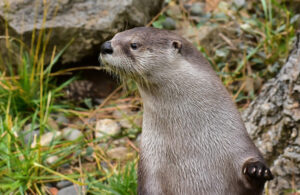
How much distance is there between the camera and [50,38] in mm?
2838

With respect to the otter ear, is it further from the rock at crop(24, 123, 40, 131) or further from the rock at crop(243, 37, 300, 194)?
the rock at crop(24, 123, 40, 131)

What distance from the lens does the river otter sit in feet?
5.30

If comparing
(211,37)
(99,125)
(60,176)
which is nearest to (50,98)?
(99,125)

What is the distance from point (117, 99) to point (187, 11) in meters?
0.86

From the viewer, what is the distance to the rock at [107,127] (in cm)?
278

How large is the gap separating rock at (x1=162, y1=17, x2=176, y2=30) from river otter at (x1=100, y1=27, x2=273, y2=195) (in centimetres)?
147

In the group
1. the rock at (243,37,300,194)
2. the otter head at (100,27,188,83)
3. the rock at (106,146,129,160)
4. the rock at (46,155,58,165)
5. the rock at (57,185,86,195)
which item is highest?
the otter head at (100,27,188,83)

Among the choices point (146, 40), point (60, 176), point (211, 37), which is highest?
point (146, 40)

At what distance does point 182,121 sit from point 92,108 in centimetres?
143

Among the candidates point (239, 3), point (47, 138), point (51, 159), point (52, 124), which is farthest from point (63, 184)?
point (239, 3)

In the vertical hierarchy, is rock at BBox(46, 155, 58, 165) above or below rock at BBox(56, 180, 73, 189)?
above

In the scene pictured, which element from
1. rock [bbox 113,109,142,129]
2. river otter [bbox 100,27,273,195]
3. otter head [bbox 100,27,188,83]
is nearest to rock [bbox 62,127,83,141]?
rock [bbox 113,109,142,129]

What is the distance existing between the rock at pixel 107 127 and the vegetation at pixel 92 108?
5cm

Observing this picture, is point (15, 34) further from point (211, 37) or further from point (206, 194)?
point (206, 194)
